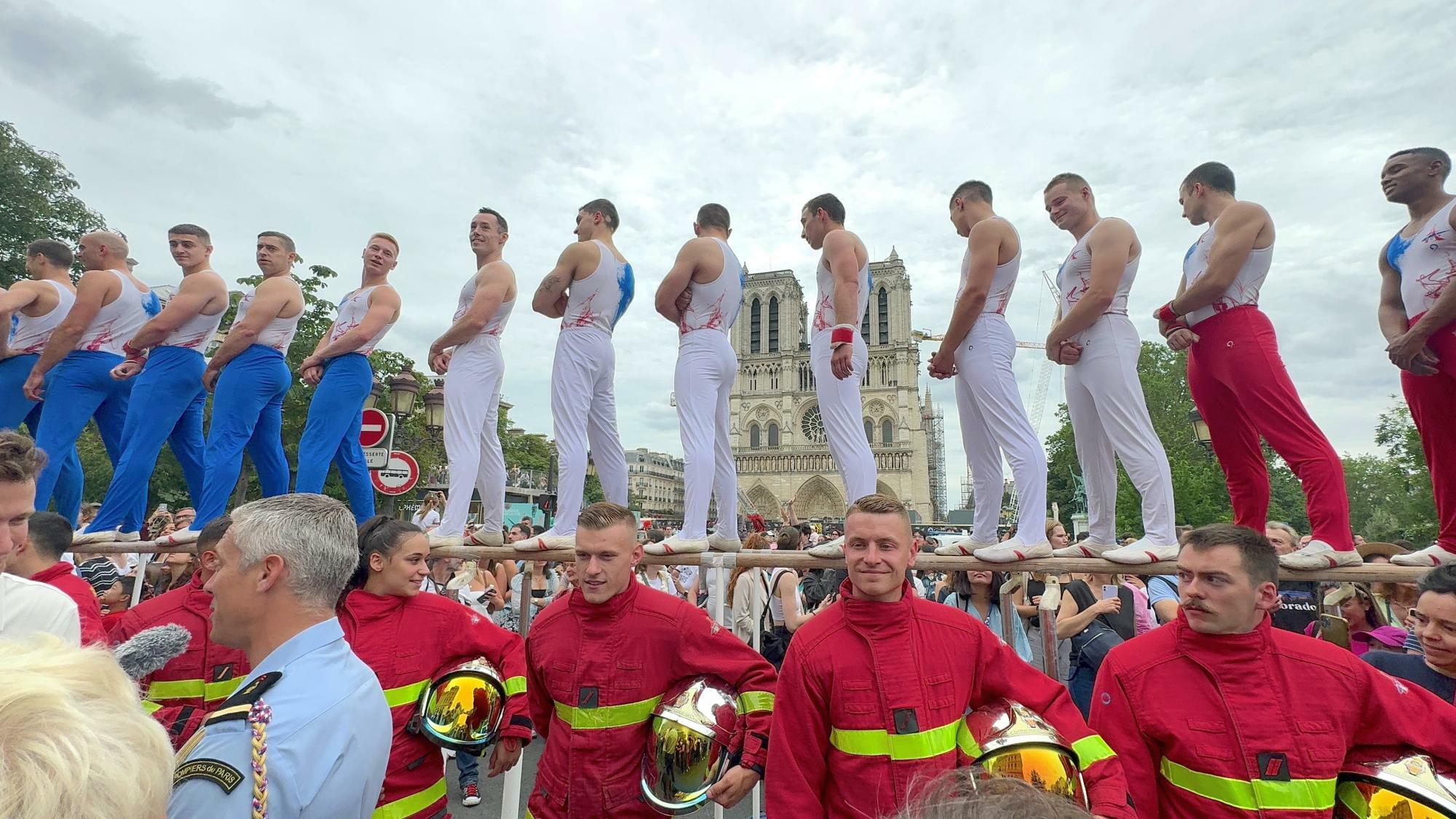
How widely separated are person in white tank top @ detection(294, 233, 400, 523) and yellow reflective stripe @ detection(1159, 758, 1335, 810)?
593 centimetres

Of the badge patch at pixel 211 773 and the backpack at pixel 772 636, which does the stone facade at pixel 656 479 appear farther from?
the badge patch at pixel 211 773

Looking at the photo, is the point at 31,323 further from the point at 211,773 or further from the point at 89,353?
the point at 211,773

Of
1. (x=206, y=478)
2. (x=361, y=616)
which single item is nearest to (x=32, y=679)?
(x=361, y=616)

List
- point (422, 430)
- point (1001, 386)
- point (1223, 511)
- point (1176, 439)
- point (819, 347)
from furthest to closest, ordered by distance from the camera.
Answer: point (1176, 439) → point (1223, 511) → point (422, 430) → point (819, 347) → point (1001, 386)

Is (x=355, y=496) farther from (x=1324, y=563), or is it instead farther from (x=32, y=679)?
(x=1324, y=563)

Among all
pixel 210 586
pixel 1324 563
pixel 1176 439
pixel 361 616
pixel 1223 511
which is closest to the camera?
pixel 210 586

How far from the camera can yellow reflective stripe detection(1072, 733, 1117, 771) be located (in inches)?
99.7

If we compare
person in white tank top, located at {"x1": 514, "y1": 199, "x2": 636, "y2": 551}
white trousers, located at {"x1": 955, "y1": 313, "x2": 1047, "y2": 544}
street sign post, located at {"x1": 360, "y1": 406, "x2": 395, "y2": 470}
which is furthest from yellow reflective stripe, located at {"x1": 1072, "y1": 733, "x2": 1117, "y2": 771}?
street sign post, located at {"x1": 360, "y1": 406, "x2": 395, "y2": 470}

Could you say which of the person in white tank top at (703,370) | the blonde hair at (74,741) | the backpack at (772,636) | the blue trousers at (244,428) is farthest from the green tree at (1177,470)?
the blonde hair at (74,741)

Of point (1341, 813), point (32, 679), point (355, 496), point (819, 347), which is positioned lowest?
point (1341, 813)

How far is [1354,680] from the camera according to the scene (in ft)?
8.63

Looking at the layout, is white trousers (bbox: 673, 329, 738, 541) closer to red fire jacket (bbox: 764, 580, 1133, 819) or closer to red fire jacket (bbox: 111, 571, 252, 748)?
red fire jacket (bbox: 764, 580, 1133, 819)

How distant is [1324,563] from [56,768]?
497cm

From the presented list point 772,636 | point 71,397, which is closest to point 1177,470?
point 772,636
